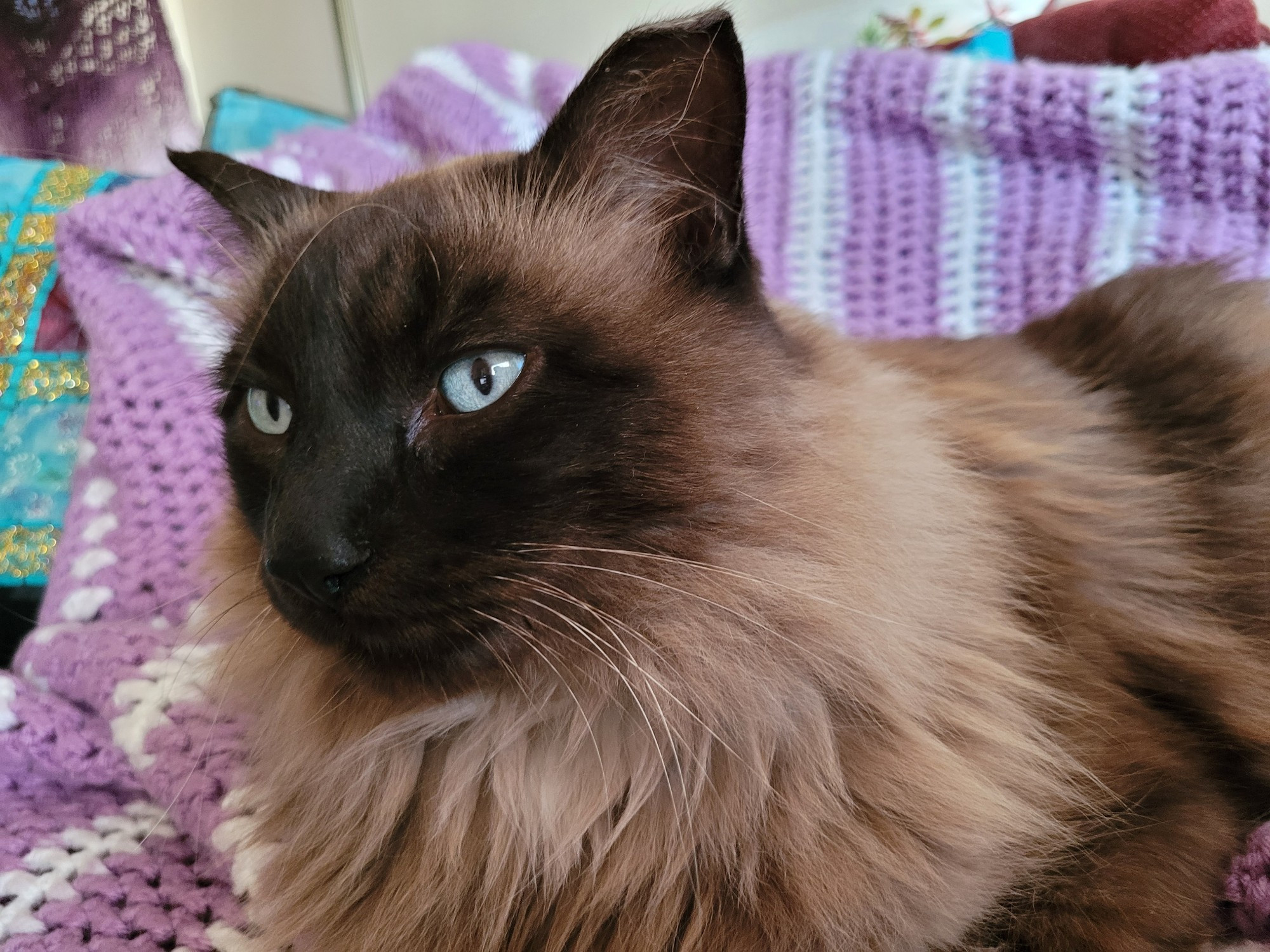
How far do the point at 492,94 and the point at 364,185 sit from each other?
72 cm

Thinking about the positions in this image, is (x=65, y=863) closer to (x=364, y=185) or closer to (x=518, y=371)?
(x=518, y=371)

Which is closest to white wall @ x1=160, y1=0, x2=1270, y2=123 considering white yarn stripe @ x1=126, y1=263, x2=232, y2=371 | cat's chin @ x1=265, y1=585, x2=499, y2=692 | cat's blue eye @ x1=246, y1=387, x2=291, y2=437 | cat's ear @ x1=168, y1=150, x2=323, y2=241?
white yarn stripe @ x1=126, y1=263, x2=232, y2=371

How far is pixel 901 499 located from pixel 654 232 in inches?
14.4

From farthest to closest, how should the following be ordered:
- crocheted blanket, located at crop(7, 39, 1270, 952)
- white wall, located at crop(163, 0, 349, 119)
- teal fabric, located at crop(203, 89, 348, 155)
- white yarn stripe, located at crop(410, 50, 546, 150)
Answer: white wall, located at crop(163, 0, 349, 119) < teal fabric, located at crop(203, 89, 348, 155) < white yarn stripe, located at crop(410, 50, 546, 150) < crocheted blanket, located at crop(7, 39, 1270, 952)

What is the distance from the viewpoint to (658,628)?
0.77 metres

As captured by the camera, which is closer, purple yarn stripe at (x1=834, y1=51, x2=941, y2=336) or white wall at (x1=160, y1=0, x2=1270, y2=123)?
purple yarn stripe at (x1=834, y1=51, x2=941, y2=336)

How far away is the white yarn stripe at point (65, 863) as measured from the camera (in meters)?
0.93

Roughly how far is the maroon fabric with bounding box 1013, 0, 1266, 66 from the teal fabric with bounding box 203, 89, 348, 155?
5.59 feet

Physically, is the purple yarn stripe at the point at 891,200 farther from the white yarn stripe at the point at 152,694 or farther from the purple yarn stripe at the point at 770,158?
the white yarn stripe at the point at 152,694

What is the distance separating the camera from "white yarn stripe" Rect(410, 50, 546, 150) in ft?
6.66

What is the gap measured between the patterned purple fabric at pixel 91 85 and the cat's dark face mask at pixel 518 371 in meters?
1.58

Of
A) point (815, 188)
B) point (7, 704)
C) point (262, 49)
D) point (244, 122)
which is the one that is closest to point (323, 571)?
point (7, 704)

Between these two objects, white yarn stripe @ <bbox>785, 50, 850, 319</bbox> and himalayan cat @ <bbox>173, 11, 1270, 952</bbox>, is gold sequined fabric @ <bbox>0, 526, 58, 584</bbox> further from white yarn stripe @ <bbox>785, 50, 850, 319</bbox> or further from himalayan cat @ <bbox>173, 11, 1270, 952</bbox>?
white yarn stripe @ <bbox>785, 50, 850, 319</bbox>

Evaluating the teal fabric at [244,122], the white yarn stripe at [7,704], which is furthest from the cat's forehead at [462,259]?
the teal fabric at [244,122]
